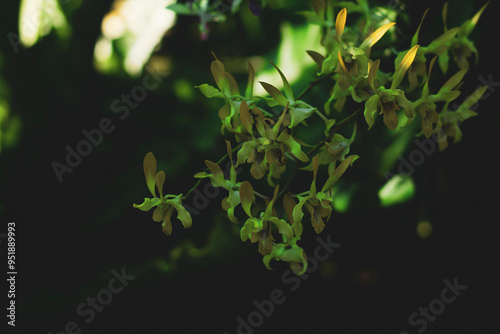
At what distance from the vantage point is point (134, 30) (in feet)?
3.01

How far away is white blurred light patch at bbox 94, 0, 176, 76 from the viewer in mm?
876

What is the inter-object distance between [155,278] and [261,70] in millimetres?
431

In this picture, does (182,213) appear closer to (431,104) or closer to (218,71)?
(218,71)

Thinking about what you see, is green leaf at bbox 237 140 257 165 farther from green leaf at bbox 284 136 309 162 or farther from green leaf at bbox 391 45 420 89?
green leaf at bbox 391 45 420 89

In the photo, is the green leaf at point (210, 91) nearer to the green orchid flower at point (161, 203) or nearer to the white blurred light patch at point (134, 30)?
the green orchid flower at point (161, 203)

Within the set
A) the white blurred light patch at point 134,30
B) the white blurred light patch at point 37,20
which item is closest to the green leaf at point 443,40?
the white blurred light patch at point 134,30

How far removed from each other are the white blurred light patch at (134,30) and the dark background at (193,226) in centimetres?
2

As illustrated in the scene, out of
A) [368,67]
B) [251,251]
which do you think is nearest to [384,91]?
[368,67]

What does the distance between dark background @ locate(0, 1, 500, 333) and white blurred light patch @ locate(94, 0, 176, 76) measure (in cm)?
2

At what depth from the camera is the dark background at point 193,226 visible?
730 mm

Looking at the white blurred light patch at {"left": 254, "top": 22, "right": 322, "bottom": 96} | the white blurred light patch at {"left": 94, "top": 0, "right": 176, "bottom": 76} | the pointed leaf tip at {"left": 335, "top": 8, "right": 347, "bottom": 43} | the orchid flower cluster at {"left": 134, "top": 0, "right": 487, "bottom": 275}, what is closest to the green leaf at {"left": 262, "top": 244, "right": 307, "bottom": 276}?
the orchid flower cluster at {"left": 134, "top": 0, "right": 487, "bottom": 275}

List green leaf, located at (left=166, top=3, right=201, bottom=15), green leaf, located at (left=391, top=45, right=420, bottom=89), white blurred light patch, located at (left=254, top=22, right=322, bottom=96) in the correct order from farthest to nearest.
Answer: white blurred light patch, located at (left=254, top=22, right=322, bottom=96)
green leaf, located at (left=166, top=3, right=201, bottom=15)
green leaf, located at (left=391, top=45, right=420, bottom=89)

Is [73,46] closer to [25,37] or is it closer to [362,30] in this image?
[25,37]

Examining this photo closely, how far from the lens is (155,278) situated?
80cm
